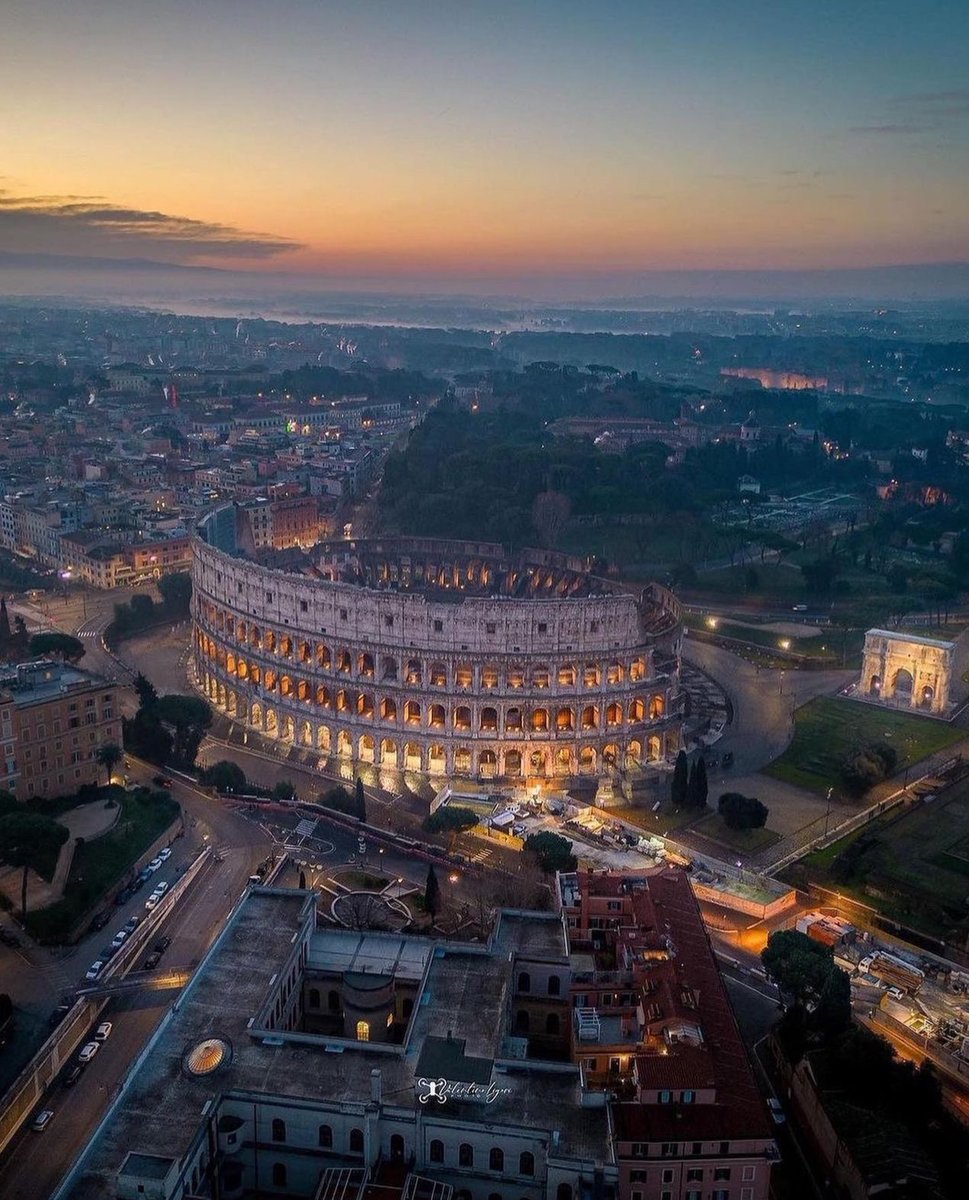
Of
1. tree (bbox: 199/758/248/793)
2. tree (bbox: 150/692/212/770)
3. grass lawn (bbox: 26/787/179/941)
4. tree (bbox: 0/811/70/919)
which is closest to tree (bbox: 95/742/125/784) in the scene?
grass lawn (bbox: 26/787/179/941)

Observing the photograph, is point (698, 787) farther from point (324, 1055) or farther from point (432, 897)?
point (324, 1055)

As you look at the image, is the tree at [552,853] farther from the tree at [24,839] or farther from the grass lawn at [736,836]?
the tree at [24,839]

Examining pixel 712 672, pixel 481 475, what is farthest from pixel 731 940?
pixel 481 475

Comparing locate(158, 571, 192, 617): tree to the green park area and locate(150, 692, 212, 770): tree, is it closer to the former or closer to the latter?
locate(150, 692, 212, 770): tree

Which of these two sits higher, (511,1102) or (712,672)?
(511,1102)

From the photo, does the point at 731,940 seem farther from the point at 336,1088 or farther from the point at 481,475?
the point at 481,475
